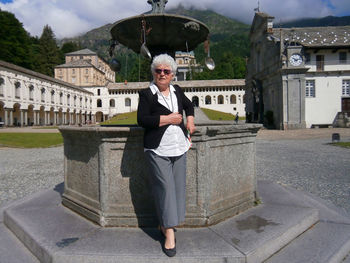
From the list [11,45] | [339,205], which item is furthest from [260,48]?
[11,45]

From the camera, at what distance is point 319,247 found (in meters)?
2.66

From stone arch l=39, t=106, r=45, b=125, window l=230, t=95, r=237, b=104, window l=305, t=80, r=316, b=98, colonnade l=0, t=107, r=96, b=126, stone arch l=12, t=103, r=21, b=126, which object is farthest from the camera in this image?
window l=230, t=95, r=237, b=104

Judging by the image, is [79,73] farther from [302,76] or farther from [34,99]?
[302,76]

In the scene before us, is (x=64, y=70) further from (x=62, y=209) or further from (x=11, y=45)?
(x=62, y=209)

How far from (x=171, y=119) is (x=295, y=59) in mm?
28606

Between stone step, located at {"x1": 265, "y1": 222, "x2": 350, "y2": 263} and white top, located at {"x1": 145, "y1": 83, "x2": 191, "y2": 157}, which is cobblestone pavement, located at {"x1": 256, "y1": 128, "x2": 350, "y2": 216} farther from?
white top, located at {"x1": 145, "y1": 83, "x2": 191, "y2": 157}

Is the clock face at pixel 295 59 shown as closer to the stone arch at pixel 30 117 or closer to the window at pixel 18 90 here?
the window at pixel 18 90

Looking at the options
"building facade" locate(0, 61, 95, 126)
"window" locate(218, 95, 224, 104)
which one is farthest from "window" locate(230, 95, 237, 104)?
"building facade" locate(0, 61, 95, 126)

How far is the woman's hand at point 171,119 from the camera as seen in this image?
2.26 meters

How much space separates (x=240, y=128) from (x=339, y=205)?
2.45 meters

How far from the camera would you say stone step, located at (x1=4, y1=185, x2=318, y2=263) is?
2328mm

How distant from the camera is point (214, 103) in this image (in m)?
67.5

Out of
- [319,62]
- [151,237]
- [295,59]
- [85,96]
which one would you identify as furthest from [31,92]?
[151,237]

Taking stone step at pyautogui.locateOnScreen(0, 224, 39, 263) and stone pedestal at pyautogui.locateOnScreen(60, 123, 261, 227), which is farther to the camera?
stone pedestal at pyautogui.locateOnScreen(60, 123, 261, 227)
